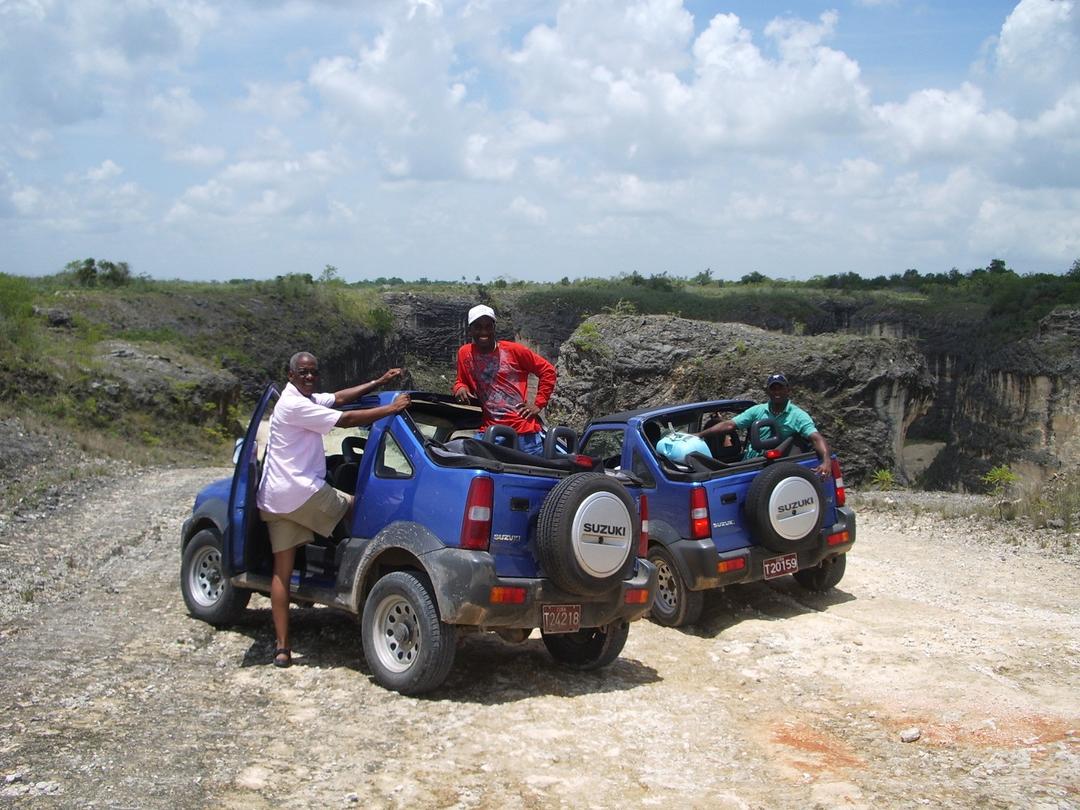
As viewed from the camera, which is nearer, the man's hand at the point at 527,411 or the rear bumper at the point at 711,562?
the man's hand at the point at 527,411

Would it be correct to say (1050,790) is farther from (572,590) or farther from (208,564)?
(208,564)

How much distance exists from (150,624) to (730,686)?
4.40 metres

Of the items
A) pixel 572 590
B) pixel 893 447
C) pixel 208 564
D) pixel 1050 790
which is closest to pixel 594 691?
pixel 572 590

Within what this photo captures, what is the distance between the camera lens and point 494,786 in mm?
5004

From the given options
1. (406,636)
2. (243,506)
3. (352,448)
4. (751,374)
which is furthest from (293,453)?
(751,374)

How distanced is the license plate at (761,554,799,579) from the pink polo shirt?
13.2 feet

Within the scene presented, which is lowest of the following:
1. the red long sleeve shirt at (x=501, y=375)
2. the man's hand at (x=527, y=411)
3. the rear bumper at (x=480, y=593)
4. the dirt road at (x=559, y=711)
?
the dirt road at (x=559, y=711)

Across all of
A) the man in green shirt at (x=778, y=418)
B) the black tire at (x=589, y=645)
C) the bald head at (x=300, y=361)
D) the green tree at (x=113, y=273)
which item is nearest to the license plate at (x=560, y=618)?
the black tire at (x=589, y=645)

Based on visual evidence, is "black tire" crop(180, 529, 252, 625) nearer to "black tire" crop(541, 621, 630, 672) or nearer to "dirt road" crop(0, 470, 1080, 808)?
"dirt road" crop(0, 470, 1080, 808)

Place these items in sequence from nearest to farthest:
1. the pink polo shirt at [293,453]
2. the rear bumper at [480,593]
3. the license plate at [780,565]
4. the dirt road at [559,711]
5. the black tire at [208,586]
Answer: the dirt road at [559,711] < the rear bumper at [480,593] < the pink polo shirt at [293,453] < the black tire at [208,586] < the license plate at [780,565]

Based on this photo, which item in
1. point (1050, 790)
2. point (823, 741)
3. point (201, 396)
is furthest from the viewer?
point (201, 396)

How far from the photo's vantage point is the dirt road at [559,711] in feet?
16.1

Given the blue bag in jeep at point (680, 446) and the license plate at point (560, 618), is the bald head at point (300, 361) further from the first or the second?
the blue bag in jeep at point (680, 446)

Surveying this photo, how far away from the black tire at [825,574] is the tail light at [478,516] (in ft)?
15.6
